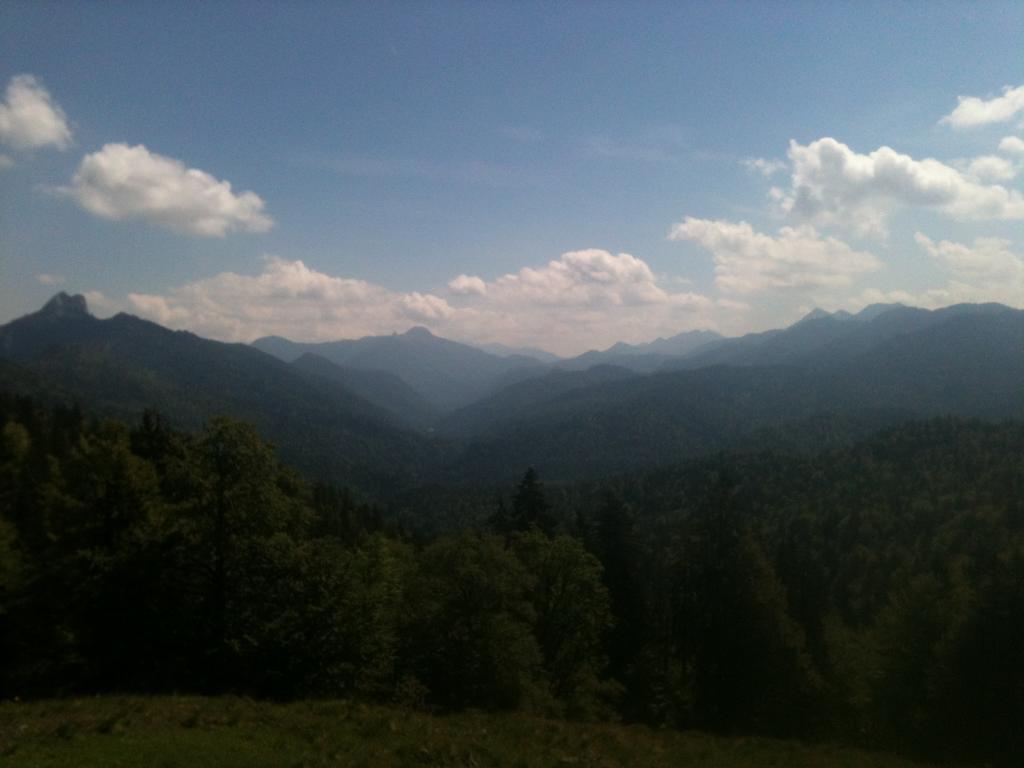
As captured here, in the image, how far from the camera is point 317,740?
568 inches

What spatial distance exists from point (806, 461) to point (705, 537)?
6403 inches

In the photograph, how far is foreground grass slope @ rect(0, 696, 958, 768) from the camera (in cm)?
1291

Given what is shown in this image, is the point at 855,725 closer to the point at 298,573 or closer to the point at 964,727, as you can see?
the point at 964,727

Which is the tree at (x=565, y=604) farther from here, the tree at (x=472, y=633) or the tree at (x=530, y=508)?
the tree at (x=530, y=508)

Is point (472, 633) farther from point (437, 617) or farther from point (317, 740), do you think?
point (317, 740)

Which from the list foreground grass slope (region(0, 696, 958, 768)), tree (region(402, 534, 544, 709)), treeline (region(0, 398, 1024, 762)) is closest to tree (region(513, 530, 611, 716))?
treeline (region(0, 398, 1024, 762))

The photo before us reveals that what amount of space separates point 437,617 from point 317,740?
42.2 feet

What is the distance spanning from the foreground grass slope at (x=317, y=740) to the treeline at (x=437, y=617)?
4840 millimetres

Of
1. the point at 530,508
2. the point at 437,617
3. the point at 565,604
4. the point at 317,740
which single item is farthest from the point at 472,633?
the point at 530,508

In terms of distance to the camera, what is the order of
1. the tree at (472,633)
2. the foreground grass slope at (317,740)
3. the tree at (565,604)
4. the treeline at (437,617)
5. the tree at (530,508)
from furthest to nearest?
1. the tree at (530,508)
2. the tree at (565,604)
3. the tree at (472,633)
4. the treeline at (437,617)
5. the foreground grass slope at (317,740)

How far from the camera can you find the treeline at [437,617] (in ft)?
73.2

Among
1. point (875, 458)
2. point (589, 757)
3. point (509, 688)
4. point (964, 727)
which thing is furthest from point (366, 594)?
point (875, 458)

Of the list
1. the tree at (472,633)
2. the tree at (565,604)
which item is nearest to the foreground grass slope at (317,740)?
the tree at (472,633)

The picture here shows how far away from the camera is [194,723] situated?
49.8 ft
